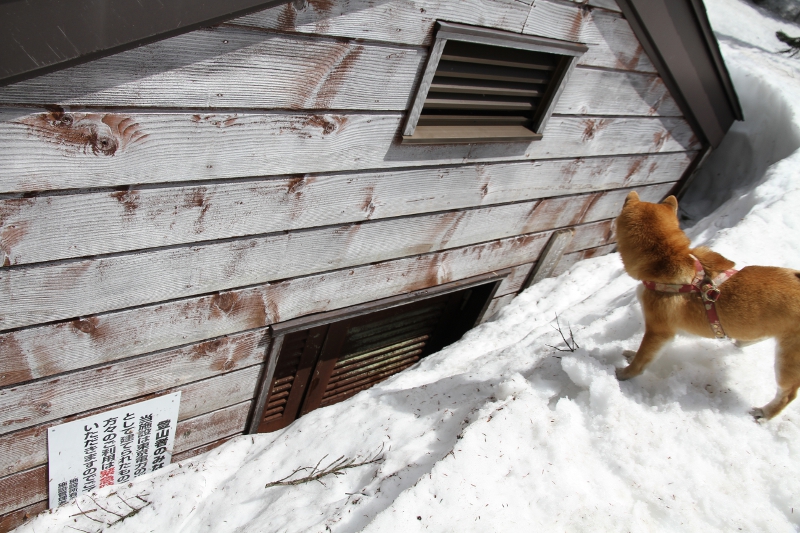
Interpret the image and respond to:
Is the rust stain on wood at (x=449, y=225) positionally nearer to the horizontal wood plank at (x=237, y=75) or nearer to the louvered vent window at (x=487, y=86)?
the louvered vent window at (x=487, y=86)

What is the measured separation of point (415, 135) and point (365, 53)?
47cm

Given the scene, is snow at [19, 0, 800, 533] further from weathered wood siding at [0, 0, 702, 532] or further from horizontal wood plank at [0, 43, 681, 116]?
horizontal wood plank at [0, 43, 681, 116]

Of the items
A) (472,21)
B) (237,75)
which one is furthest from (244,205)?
(472,21)

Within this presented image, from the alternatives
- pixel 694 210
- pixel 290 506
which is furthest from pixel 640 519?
pixel 694 210

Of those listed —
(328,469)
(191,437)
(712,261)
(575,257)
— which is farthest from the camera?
(575,257)

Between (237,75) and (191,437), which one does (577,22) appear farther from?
(191,437)

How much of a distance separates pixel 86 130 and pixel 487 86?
1736 millimetres

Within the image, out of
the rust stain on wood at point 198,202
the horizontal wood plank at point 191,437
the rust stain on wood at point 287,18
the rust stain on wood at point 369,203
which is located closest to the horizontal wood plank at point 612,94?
the rust stain on wood at point 369,203

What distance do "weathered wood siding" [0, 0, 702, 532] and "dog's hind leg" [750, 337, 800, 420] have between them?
1.50m

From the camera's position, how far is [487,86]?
95.0 inches

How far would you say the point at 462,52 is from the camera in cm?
221

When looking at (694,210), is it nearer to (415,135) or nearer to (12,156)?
(415,135)

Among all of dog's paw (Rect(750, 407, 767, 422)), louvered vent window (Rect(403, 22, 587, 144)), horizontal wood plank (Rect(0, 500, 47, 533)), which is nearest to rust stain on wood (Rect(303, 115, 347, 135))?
louvered vent window (Rect(403, 22, 587, 144))

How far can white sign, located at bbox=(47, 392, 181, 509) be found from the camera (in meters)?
2.36
